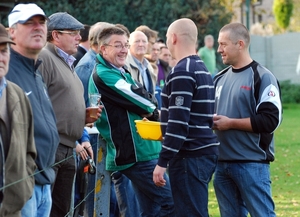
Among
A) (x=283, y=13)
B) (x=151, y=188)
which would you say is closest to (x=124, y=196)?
(x=151, y=188)

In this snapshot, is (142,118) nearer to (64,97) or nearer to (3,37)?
(64,97)

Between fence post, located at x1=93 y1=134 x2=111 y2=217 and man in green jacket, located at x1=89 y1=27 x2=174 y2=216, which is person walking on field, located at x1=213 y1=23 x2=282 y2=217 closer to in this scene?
man in green jacket, located at x1=89 y1=27 x2=174 y2=216

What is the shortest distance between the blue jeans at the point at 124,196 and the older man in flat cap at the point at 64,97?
5.05ft

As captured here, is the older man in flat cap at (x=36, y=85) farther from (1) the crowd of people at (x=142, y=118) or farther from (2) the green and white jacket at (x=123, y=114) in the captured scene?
(2) the green and white jacket at (x=123, y=114)

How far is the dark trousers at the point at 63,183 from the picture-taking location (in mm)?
7129

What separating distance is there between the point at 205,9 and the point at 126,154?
19370mm

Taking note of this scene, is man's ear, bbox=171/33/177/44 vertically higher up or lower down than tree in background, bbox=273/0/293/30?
higher up

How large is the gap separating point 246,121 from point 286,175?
711 cm

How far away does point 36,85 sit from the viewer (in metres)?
6.01

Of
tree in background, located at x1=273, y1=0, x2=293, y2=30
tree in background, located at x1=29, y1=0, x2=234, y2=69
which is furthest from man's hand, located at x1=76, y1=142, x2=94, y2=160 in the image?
tree in background, located at x1=273, y1=0, x2=293, y2=30

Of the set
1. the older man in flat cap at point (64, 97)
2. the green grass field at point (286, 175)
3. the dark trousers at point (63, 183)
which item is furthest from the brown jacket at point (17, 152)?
the green grass field at point (286, 175)

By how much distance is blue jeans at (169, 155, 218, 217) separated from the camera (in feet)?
22.9

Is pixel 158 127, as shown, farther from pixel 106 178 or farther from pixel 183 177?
pixel 106 178

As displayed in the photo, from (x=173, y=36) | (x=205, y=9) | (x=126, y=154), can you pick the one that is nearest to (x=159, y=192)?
(x=126, y=154)
